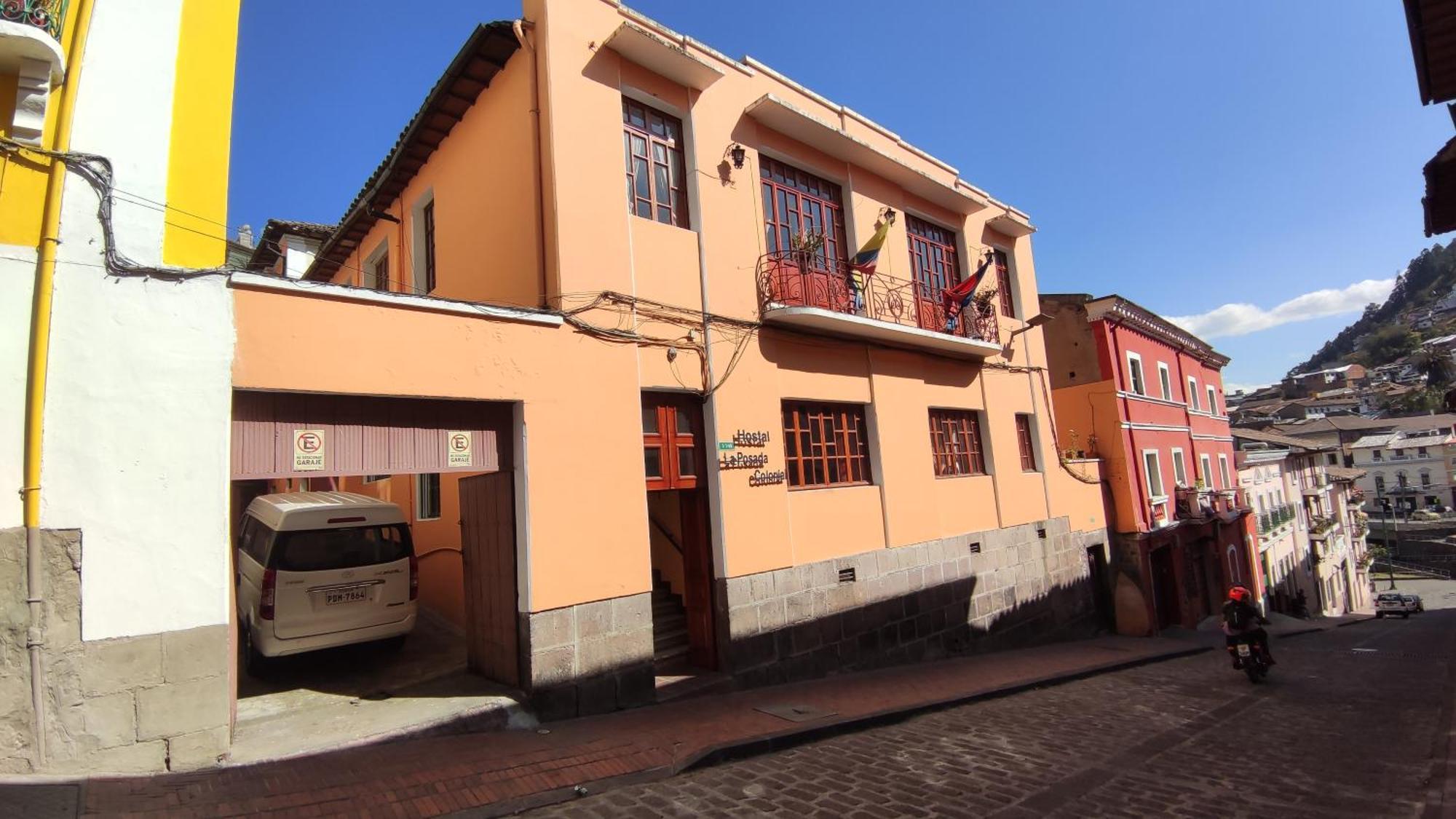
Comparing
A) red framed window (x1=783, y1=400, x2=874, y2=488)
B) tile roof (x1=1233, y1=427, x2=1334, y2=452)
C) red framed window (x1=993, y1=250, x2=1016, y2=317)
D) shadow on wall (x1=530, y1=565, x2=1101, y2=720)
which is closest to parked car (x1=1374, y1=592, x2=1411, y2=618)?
tile roof (x1=1233, y1=427, x2=1334, y2=452)

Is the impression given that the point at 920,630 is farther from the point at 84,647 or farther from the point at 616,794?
the point at 84,647

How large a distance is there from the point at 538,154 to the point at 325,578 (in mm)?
5103

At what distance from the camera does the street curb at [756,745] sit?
457cm

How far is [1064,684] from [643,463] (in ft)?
22.5

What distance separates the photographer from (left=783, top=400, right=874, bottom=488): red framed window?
9.77 meters

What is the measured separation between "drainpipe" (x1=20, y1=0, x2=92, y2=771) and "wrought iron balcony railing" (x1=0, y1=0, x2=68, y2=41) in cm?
56

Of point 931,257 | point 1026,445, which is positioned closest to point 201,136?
point 931,257

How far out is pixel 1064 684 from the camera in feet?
31.7

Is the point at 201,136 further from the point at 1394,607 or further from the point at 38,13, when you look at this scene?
the point at 1394,607

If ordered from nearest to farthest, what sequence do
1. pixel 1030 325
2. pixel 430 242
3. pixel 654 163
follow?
1. pixel 654 163
2. pixel 430 242
3. pixel 1030 325

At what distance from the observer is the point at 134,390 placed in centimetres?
484

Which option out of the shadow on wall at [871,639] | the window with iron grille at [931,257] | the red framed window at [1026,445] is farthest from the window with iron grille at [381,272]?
the red framed window at [1026,445]

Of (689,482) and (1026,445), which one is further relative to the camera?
(1026,445)

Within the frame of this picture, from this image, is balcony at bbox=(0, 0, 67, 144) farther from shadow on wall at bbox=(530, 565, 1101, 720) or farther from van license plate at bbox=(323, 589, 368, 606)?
shadow on wall at bbox=(530, 565, 1101, 720)
